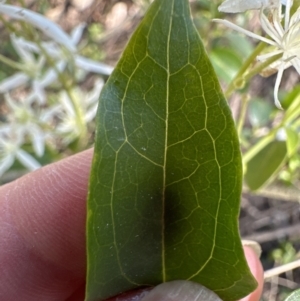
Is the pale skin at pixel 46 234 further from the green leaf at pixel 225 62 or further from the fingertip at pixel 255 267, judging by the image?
the green leaf at pixel 225 62

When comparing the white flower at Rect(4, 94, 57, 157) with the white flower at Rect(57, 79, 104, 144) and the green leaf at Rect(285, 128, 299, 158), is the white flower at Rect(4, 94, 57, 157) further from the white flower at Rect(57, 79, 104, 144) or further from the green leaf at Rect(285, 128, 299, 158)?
the green leaf at Rect(285, 128, 299, 158)

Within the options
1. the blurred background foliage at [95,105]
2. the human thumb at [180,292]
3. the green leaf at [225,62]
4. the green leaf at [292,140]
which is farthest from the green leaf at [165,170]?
the green leaf at [225,62]

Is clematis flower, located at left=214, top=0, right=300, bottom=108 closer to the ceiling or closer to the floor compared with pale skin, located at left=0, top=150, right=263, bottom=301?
closer to the ceiling

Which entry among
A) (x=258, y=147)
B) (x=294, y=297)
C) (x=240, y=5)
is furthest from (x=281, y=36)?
(x=258, y=147)

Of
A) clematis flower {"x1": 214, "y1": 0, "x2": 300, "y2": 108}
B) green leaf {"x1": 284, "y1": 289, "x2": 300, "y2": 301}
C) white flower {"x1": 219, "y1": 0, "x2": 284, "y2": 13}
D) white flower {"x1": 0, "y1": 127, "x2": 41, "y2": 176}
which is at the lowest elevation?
white flower {"x1": 0, "y1": 127, "x2": 41, "y2": 176}

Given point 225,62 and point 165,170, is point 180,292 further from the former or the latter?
point 225,62

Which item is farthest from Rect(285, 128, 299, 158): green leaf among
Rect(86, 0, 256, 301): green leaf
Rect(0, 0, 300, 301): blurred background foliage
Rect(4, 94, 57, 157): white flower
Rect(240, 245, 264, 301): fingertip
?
Rect(4, 94, 57, 157): white flower

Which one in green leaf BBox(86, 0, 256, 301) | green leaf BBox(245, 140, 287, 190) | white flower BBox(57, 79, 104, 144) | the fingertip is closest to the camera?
green leaf BBox(86, 0, 256, 301)

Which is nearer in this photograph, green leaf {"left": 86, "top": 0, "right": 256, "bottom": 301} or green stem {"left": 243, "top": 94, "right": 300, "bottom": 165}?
green leaf {"left": 86, "top": 0, "right": 256, "bottom": 301}
